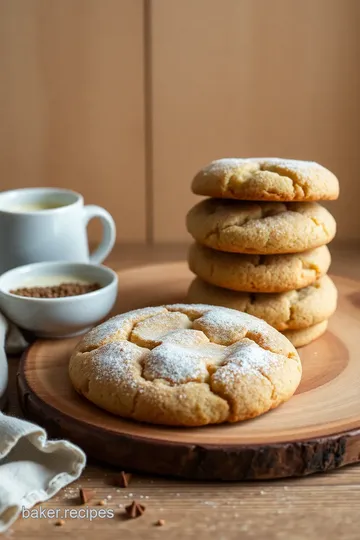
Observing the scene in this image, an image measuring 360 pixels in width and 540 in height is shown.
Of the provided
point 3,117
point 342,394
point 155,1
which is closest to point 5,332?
point 342,394

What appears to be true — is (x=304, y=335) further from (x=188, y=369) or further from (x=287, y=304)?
(x=188, y=369)

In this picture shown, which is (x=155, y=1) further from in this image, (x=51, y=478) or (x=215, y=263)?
(x=51, y=478)

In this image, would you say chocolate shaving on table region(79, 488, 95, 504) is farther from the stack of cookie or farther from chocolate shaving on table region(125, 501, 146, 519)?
the stack of cookie

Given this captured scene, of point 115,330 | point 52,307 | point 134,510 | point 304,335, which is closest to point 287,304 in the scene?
point 304,335

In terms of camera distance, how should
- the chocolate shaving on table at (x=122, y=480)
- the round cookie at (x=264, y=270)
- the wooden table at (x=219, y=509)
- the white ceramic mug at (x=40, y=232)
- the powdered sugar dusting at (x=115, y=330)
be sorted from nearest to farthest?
the wooden table at (x=219, y=509) → the chocolate shaving on table at (x=122, y=480) → the powdered sugar dusting at (x=115, y=330) → the round cookie at (x=264, y=270) → the white ceramic mug at (x=40, y=232)

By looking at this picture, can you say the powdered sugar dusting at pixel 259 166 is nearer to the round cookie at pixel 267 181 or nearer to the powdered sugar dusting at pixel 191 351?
the round cookie at pixel 267 181

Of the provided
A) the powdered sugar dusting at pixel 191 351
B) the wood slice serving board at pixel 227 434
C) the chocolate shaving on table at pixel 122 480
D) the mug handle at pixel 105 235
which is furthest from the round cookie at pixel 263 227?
the chocolate shaving on table at pixel 122 480
